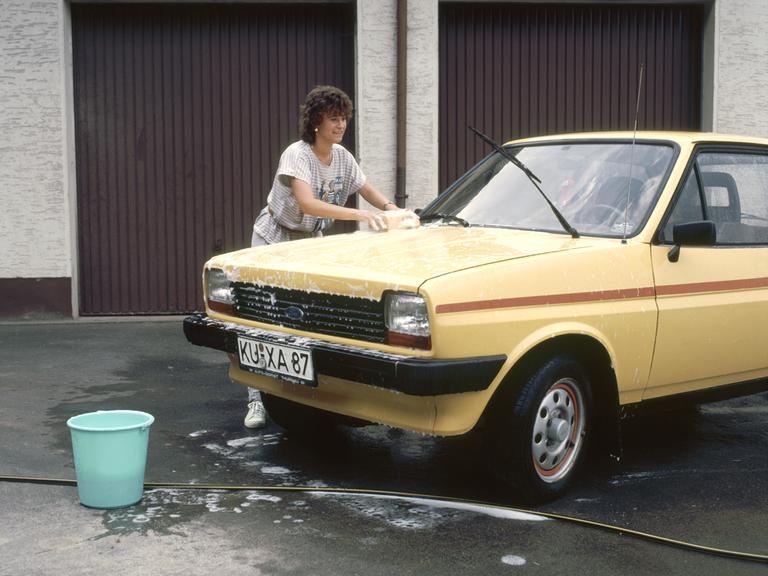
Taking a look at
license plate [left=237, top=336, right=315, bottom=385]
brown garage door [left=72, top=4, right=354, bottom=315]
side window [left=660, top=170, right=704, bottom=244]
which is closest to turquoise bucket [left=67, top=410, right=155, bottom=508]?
license plate [left=237, top=336, right=315, bottom=385]

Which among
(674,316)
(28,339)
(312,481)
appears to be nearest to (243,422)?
(312,481)

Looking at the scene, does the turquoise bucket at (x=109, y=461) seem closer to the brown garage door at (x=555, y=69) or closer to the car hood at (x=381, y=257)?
the car hood at (x=381, y=257)

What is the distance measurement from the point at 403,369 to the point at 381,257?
0.65m

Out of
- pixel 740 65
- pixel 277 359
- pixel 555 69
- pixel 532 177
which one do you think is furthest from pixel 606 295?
pixel 740 65

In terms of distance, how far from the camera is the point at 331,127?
19.2ft

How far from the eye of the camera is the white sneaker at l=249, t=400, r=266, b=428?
5.89 meters

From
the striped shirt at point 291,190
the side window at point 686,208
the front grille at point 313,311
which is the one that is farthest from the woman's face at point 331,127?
the side window at point 686,208

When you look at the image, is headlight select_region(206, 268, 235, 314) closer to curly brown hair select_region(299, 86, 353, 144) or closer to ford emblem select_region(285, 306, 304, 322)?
ford emblem select_region(285, 306, 304, 322)

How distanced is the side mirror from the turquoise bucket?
2.47 meters

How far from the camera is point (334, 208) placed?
18.6ft

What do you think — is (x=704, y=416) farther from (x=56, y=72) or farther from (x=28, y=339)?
(x=56, y=72)

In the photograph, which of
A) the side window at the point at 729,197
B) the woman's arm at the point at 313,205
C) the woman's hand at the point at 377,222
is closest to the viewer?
the side window at the point at 729,197

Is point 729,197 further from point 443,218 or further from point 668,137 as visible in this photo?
point 443,218

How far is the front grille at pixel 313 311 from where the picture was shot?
4297 mm
